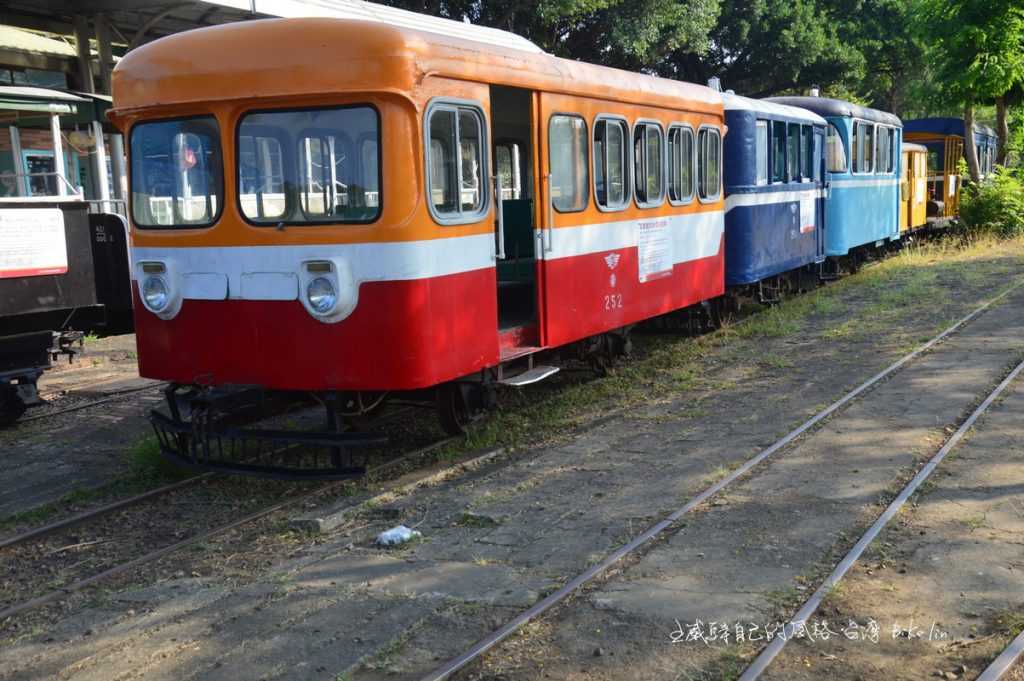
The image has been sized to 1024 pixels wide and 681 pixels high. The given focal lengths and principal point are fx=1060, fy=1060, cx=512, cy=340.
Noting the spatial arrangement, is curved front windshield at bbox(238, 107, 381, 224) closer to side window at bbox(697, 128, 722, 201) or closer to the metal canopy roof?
side window at bbox(697, 128, 722, 201)

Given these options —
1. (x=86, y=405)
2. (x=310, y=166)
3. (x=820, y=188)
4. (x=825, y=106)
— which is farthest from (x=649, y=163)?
(x=825, y=106)

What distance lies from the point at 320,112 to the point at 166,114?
3.84 ft

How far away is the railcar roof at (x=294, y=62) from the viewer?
638cm

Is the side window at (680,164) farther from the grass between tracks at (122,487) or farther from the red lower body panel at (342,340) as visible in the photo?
the grass between tracks at (122,487)

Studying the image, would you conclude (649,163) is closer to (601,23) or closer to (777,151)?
(777,151)

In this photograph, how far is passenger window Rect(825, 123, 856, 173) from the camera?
16781mm

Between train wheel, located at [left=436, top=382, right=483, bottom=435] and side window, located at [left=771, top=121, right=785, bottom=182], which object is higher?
side window, located at [left=771, top=121, right=785, bottom=182]

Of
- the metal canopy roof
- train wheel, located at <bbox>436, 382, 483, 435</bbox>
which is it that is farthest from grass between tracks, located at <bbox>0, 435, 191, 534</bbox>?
the metal canopy roof

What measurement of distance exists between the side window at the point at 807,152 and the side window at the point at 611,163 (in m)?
6.60

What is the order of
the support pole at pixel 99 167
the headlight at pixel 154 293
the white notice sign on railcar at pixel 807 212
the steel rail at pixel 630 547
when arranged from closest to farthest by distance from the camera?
1. the steel rail at pixel 630 547
2. the headlight at pixel 154 293
3. the support pole at pixel 99 167
4. the white notice sign on railcar at pixel 807 212

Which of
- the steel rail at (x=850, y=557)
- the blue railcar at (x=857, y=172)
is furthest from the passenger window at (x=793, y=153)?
the steel rail at (x=850, y=557)

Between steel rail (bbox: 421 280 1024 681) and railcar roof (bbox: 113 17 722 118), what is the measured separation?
3004 mm

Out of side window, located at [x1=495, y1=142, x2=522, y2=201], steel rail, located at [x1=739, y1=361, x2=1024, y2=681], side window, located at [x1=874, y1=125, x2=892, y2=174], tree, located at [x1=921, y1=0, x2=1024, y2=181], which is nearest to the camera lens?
steel rail, located at [x1=739, y1=361, x2=1024, y2=681]

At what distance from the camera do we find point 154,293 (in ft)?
23.6
